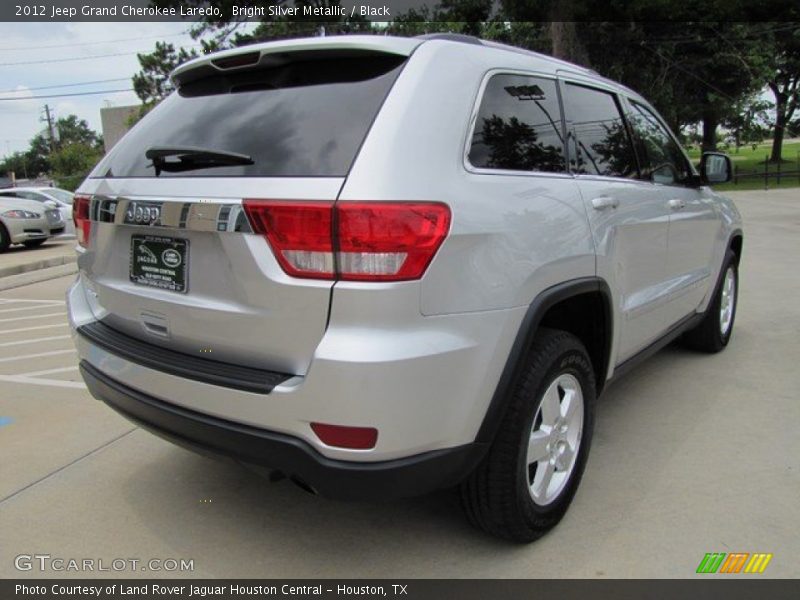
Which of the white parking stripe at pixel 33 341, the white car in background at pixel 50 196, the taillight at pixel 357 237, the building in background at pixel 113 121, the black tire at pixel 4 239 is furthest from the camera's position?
the building in background at pixel 113 121

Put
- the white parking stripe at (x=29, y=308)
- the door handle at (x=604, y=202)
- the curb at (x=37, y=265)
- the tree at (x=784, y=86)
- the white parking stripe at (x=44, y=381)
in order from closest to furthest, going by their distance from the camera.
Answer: the door handle at (x=604, y=202), the white parking stripe at (x=44, y=381), the white parking stripe at (x=29, y=308), the curb at (x=37, y=265), the tree at (x=784, y=86)

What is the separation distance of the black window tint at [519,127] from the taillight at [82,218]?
1658 millimetres

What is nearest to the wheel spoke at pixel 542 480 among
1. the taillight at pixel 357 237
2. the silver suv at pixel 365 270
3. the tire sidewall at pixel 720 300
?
the silver suv at pixel 365 270

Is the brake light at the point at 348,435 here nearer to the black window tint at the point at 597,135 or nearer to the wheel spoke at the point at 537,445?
the wheel spoke at the point at 537,445

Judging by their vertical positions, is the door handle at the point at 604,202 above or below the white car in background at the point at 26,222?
above

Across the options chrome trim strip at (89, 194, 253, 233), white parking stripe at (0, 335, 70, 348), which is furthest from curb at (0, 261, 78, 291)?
chrome trim strip at (89, 194, 253, 233)

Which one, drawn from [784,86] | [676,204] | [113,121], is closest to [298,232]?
[676,204]

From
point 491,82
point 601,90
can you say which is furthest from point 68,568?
point 601,90

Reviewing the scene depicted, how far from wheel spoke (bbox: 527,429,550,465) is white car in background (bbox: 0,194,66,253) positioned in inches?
579

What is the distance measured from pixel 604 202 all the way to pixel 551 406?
3.11ft

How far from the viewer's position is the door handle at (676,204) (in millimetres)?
3717

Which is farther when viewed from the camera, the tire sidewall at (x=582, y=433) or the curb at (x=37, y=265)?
the curb at (x=37, y=265)

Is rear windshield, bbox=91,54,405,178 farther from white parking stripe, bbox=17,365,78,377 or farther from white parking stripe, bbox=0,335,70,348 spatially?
white parking stripe, bbox=0,335,70,348

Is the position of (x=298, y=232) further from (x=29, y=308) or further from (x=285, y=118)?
(x=29, y=308)
